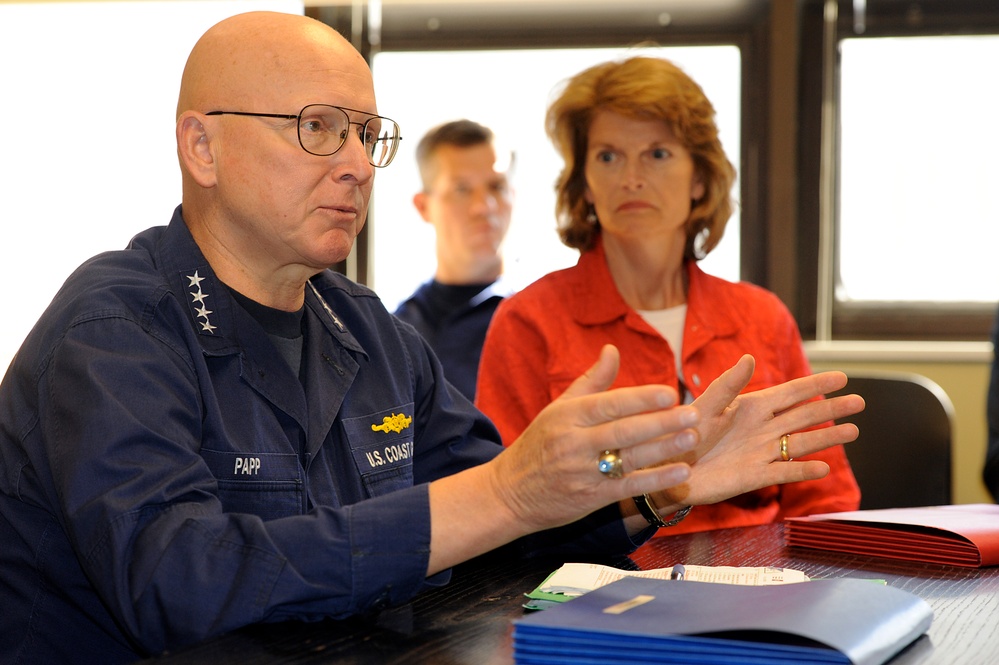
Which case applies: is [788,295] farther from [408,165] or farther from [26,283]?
[26,283]

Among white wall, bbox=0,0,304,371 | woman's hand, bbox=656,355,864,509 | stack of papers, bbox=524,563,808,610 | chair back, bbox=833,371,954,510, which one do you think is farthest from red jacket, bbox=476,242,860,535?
white wall, bbox=0,0,304,371

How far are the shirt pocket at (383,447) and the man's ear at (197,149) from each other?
39 centimetres

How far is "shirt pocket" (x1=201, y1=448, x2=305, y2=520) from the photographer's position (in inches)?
48.5

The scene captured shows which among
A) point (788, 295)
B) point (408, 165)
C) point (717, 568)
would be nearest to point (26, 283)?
point (408, 165)

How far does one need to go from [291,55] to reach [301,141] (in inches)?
4.7

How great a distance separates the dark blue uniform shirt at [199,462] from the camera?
3.38 ft

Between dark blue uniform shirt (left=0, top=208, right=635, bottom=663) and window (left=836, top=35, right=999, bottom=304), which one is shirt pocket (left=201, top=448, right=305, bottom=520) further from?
window (left=836, top=35, right=999, bottom=304)

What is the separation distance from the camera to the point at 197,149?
56.2 inches

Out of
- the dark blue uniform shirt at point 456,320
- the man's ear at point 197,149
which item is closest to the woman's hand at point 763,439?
the man's ear at point 197,149

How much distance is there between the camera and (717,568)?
125 centimetres

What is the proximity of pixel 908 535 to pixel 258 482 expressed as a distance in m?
0.86

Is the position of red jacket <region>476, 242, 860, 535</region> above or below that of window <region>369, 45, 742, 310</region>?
below

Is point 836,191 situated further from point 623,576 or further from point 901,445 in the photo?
point 623,576

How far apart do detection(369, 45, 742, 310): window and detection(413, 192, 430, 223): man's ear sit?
0.46 metres
